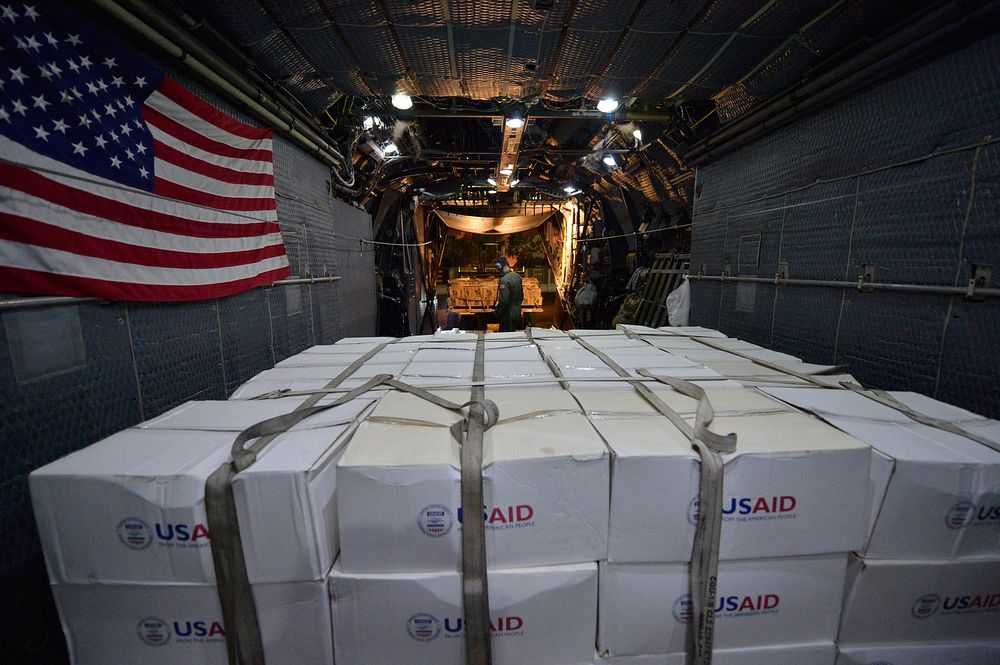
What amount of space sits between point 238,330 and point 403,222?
25.6 feet

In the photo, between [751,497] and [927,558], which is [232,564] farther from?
[927,558]

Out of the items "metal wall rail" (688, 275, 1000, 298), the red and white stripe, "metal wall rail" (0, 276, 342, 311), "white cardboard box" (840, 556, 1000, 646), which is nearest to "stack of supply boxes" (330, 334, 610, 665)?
"white cardboard box" (840, 556, 1000, 646)

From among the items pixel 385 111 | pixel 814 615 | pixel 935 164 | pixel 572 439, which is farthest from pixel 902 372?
pixel 385 111

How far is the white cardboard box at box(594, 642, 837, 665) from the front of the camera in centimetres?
152

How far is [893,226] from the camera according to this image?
2.76 metres

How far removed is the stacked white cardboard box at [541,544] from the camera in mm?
1309

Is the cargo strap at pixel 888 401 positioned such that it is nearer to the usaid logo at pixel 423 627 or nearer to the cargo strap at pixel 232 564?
the usaid logo at pixel 423 627

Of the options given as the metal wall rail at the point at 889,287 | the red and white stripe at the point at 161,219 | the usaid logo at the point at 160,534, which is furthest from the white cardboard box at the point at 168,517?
the metal wall rail at the point at 889,287

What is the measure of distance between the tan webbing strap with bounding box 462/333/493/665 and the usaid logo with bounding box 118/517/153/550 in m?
1.14

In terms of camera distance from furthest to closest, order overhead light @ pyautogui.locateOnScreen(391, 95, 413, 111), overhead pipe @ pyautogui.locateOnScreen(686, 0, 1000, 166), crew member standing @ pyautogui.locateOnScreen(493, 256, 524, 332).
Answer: crew member standing @ pyautogui.locateOnScreen(493, 256, 524, 332)
overhead light @ pyautogui.locateOnScreen(391, 95, 413, 111)
overhead pipe @ pyautogui.locateOnScreen(686, 0, 1000, 166)

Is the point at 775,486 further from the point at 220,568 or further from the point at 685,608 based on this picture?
the point at 220,568

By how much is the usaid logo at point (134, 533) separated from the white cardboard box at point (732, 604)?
170 centimetres

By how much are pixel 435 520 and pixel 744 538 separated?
47.6 inches

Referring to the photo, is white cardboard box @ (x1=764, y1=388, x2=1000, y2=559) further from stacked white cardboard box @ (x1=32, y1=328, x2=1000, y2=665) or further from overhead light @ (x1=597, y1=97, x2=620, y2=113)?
overhead light @ (x1=597, y1=97, x2=620, y2=113)
